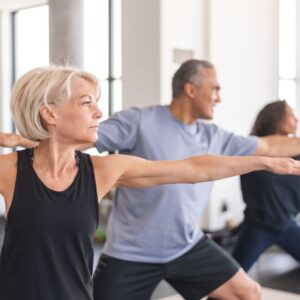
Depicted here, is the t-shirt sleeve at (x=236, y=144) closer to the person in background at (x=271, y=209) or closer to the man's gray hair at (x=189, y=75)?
the man's gray hair at (x=189, y=75)

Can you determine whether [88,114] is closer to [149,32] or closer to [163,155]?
[163,155]

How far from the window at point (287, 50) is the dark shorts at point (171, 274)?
3.76 m

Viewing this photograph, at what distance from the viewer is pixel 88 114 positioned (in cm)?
151

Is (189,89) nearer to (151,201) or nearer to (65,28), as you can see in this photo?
(151,201)

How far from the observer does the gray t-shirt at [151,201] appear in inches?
88.0

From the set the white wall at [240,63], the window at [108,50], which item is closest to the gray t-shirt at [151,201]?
the white wall at [240,63]

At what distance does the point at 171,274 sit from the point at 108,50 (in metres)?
4.30

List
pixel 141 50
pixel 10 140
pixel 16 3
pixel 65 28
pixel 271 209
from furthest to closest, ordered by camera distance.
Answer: pixel 16 3 → pixel 141 50 → pixel 65 28 → pixel 271 209 → pixel 10 140

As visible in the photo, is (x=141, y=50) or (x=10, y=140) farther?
(x=141, y=50)

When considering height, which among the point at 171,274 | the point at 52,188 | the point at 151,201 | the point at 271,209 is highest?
the point at 52,188

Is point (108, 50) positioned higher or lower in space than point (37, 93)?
higher


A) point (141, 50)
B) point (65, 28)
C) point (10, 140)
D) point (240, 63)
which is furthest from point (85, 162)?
point (240, 63)

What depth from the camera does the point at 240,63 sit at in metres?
5.66

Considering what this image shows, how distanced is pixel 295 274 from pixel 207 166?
9.89ft
